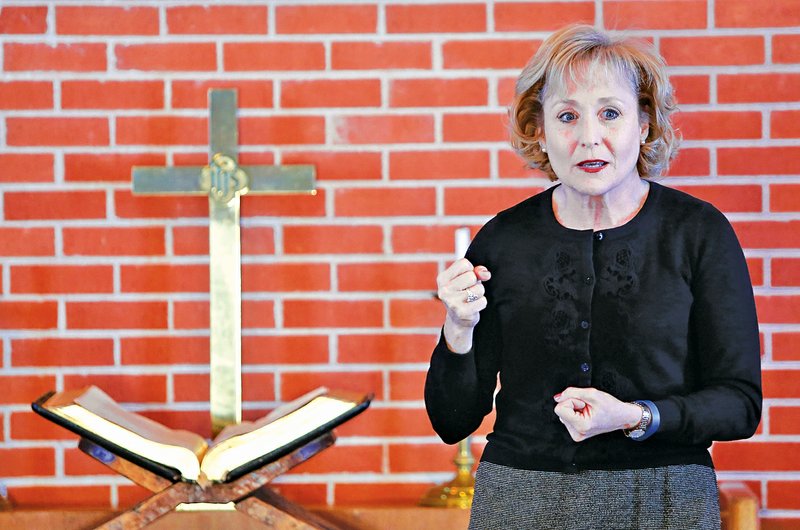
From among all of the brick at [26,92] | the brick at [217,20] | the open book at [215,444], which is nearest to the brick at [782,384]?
the open book at [215,444]

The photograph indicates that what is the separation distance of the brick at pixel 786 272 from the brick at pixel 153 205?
136 centimetres

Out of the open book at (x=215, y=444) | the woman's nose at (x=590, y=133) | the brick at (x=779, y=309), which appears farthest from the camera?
the brick at (x=779, y=309)

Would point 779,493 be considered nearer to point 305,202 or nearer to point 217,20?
point 305,202

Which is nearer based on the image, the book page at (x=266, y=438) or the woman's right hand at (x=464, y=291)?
the woman's right hand at (x=464, y=291)

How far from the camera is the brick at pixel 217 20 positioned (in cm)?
236

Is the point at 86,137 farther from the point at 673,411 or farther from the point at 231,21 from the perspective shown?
the point at 673,411

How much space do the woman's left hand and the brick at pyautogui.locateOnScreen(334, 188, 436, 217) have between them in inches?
40.8

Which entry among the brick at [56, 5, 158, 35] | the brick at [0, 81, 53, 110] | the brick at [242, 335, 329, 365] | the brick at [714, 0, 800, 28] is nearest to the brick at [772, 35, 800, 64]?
the brick at [714, 0, 800, 28]

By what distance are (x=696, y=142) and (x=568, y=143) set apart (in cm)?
95

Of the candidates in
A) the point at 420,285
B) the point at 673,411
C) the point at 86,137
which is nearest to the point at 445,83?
the point at 420,285

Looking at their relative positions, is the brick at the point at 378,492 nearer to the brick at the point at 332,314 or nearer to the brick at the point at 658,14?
the brick at the point at 332,314

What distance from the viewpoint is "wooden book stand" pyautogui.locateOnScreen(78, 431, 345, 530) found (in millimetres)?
1935

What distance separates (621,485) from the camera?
4.81ft

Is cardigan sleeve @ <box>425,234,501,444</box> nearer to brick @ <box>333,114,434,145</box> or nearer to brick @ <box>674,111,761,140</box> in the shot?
brick @ <box>333,114,434,145</box>
